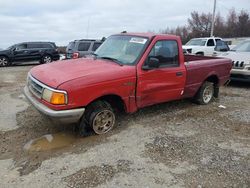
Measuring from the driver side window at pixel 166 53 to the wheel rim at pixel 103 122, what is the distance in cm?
138

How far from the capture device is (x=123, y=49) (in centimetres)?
581

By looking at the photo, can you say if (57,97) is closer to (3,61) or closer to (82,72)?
(82,72)

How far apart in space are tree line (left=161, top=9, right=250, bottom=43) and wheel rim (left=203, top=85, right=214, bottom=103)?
4131 cm

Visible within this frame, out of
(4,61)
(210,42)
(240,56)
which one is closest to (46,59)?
(4,61)

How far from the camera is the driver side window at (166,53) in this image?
225 inches

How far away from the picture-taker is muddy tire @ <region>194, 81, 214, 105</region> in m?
7.24

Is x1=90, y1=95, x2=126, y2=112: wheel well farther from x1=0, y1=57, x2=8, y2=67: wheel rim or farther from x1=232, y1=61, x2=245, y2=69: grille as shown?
x1=0, y1=57, x2=8, y2=67: wheel rim

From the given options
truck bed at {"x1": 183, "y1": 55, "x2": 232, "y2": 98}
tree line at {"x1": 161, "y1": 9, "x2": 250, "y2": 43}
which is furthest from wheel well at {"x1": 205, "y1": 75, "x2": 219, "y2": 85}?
tree line at {"x1": 161, "y1": 9, "x2": 250, "y2": 43}

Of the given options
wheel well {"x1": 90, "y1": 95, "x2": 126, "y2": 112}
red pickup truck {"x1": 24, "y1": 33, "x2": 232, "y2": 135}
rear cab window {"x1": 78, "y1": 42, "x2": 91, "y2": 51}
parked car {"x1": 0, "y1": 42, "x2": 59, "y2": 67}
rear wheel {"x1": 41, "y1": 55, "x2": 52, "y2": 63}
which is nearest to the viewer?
red pickup truck {"x1": 24, "y1": 33, "x2": 232, "y2": 135}

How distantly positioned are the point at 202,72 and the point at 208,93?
0.83m

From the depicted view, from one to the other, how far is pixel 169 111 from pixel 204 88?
1.24m

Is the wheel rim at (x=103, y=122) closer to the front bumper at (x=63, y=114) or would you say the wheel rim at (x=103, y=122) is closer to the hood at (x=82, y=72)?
the front bumper at (x=63, y=114)

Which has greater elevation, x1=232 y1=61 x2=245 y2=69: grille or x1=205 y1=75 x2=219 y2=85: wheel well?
x1=232 y1=61 x2=245 y2=69: grille

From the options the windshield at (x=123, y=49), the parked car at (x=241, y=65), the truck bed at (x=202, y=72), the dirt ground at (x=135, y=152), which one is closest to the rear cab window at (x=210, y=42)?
the parked car at (x=241, y=65)
